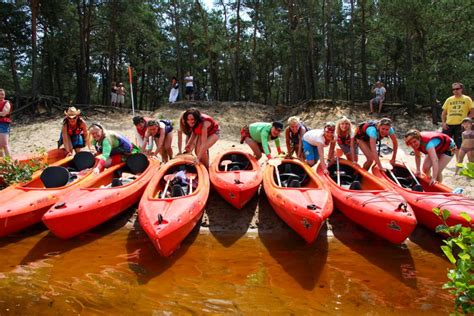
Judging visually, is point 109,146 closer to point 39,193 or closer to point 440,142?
point 39,193

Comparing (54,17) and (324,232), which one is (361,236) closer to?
(324,232)

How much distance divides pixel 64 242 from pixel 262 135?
12.5 feet

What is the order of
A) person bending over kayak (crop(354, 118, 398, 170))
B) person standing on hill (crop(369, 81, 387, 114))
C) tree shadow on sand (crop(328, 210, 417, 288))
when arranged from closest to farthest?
tree shadow on sand (crop(328, 210, 417, 288))
person bending over kayak (crop(354, 118, 398, 170))
person standing on hill (crop(369, 81, 387, 114))

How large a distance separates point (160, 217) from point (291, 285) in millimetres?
A: 1722

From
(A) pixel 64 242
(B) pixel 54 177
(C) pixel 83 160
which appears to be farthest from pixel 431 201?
(C) pixel 83 160

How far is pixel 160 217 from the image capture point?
13.9 ft

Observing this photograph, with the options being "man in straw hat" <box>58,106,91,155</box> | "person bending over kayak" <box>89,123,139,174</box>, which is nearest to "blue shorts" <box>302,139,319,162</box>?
"person bending over kayak" <box>89,123,139,174</box>

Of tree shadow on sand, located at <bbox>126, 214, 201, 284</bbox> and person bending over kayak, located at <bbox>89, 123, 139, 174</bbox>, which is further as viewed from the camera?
person bending over kayak, located at <bbox>89, 123, 139, 174</bbox>

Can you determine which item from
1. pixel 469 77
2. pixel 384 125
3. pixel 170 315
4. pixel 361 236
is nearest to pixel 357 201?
pixel 361 236

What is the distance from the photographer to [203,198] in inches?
203

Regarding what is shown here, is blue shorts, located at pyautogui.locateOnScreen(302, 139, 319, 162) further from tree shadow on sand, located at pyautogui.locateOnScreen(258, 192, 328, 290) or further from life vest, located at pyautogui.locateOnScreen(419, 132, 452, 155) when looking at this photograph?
life vest, located at pyautogui.locateOnScreen(419, 132, 452, 155)

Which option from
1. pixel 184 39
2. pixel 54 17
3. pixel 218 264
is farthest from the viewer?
pixel 184 39

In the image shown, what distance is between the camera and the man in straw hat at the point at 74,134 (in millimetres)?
7117

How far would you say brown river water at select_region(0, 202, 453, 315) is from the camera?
3236 mm
